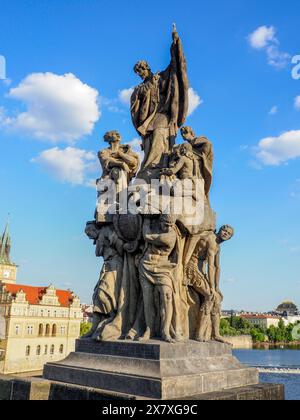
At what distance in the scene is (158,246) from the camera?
671 centimetres

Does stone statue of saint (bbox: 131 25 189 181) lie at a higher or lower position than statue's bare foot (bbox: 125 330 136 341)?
higher

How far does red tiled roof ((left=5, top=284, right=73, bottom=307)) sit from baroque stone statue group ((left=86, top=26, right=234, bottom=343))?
4908 centimetres

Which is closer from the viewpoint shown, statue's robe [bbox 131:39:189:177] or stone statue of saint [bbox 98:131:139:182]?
stone statue of saint [bbox 98:131:139:182]

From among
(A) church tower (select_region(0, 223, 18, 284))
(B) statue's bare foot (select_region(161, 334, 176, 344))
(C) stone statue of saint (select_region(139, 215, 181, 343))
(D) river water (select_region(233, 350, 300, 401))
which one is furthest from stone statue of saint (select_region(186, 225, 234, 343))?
(A) church tower (select_region(0, 223, 18, 284))

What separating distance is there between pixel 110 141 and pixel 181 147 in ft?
5.04

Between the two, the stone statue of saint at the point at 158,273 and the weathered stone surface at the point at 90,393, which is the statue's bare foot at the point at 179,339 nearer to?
the stone statue of saint at the point at 158,273

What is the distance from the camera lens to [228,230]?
7.71m

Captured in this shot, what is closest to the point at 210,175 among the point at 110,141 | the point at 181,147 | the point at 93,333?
the point at 181,147

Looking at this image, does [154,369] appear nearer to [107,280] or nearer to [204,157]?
[107,280]

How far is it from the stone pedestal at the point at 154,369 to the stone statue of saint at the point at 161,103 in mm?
3694

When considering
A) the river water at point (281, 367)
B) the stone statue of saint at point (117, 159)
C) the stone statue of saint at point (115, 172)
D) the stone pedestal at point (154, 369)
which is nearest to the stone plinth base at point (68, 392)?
the stone pedestal at point (154, 369)

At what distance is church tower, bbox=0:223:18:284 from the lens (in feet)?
276

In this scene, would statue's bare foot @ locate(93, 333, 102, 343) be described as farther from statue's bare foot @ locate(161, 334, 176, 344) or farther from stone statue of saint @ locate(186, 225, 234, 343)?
stone statue of saint @ locate(186, 225, 234, 343)
